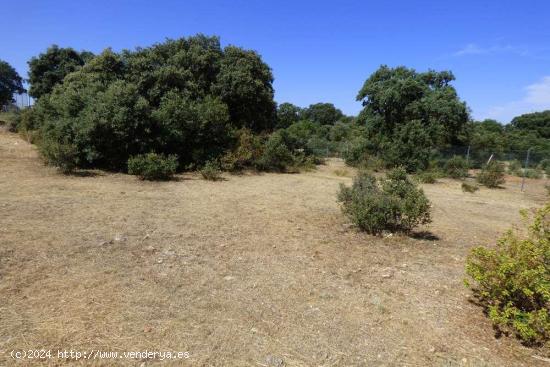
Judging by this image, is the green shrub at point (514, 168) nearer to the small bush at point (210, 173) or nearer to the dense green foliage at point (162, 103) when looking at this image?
the dense green foliage at point (162, 103)

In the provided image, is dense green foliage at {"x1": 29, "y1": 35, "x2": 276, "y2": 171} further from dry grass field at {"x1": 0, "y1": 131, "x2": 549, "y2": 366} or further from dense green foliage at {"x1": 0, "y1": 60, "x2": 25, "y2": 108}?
dense green foliage at {"x1": 0, "y1": 60, "x2": 25, "y2": 108}

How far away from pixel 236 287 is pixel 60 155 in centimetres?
949

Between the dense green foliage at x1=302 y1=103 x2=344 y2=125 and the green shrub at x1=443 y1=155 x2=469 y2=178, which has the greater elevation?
the dense green foliage at x1=302 y1=103 x2=344 y2=125

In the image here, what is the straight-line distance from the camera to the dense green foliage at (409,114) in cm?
1939

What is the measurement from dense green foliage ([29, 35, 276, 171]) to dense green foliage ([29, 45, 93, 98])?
39.5 ft

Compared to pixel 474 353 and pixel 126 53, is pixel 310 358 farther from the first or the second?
pixel 126 53

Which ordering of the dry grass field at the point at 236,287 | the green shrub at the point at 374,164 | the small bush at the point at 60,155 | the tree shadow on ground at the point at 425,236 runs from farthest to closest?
the green shrub at the point at 374,164 < the small bush at the point at 60,155 < the tree shadow on ground at the point at 425,236 < the dry grass field at the point at 236,287

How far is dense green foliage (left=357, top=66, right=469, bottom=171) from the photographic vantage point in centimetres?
1939

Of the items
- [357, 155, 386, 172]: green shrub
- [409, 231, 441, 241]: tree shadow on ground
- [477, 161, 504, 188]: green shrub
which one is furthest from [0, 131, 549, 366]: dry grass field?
[357, 155, 386, 172]: green shrub

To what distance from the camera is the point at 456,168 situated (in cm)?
1953

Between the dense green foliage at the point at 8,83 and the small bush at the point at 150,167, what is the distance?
110ft

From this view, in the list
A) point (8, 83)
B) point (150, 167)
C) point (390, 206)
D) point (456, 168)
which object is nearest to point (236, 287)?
point (390, 206)

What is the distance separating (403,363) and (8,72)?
44.7 meters

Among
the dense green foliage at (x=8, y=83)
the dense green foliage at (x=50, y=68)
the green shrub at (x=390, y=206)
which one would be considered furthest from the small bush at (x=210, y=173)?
the dense green foliage at (x=8, y=83)
